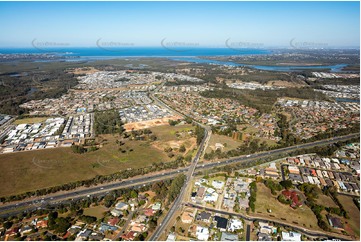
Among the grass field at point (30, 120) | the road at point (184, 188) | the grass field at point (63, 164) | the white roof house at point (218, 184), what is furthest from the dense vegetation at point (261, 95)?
the grass field at point (30, 120)

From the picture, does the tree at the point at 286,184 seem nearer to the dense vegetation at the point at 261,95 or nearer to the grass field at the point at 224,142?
the grass field at the point at 224,142

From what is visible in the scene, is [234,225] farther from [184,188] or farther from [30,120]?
[30,120]

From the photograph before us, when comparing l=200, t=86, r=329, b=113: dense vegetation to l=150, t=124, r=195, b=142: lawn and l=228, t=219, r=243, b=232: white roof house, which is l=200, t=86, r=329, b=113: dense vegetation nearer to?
l=150, t=124, r=195, b=142: lawn

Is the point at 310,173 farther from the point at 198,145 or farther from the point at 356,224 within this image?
the point at 198,145

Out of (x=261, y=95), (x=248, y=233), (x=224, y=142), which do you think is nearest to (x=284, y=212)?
(x=248, y=233)

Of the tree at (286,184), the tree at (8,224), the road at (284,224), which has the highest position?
the tree at (286,184)

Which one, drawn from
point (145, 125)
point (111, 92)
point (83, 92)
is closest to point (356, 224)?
point (145, 125)
